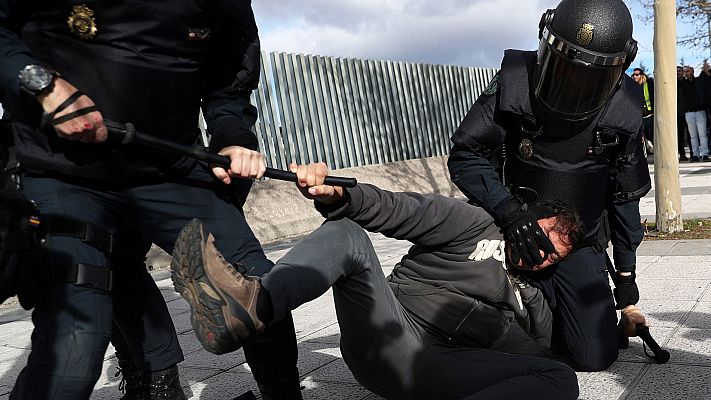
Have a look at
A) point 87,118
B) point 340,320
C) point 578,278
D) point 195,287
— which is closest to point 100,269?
point 195,287

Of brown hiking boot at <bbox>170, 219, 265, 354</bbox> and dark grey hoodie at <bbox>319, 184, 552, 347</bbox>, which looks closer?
brown hiking boot at <bbox>170, 219, 265, 354</bbox>

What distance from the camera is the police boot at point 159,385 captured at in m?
2.37

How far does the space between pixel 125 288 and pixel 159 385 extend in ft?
1.16

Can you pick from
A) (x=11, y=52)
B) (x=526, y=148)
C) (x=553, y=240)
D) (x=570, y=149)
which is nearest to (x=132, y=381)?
(x=11, y=52)

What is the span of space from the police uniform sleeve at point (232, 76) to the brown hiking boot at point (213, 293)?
43 centimetres

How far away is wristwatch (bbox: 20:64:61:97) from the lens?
A: 1.67 metres

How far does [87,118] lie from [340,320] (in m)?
1.09

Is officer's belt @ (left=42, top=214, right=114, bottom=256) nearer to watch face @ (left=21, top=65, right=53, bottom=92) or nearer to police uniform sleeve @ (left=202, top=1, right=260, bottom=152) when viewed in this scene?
watch face @ (left=21, top=65, right=53, bottom=92)

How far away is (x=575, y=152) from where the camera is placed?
3.04 metres

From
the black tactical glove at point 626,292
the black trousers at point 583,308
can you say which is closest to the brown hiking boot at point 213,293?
the black trousers at point 583,308

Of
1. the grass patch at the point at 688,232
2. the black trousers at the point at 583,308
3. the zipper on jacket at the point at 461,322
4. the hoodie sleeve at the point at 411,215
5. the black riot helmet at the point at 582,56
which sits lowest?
the grass patch at the point at 688,232

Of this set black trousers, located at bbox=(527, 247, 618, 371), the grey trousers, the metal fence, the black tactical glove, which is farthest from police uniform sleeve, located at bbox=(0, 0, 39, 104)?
the metal fence

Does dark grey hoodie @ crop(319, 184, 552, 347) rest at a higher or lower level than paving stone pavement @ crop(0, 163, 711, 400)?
higher

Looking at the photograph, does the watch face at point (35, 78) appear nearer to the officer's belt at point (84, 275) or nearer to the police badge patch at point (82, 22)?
the police badge patch at point (82, 22)
